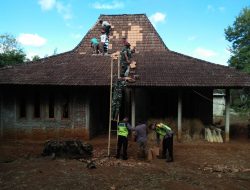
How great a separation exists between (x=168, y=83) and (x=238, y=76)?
3.45 meters

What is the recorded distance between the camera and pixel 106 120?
20.7 metres

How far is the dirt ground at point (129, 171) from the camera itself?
9.67 metres

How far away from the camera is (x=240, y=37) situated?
4391cm

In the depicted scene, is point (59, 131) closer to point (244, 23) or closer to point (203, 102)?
point (203, 102)

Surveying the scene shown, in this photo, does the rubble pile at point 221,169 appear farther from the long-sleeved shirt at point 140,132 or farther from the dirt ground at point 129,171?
the long-sleeved shirt at point 140,132

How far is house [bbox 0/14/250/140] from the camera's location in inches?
665

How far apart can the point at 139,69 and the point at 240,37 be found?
96.3 feet

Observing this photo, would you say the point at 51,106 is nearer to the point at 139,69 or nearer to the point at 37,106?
the point at 37,106

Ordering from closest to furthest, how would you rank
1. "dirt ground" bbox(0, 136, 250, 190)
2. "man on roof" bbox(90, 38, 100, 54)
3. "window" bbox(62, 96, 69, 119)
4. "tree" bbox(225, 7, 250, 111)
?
"dirt ground" bbox(0, 136, 250, 190) < "window" bbox(62, 96, 69, 119) < "man on roof" bbox(90, 38, 100, 54) < "tree" bbox(225, 7, 250, 111)

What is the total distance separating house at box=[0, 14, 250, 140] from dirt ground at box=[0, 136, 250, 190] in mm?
2542

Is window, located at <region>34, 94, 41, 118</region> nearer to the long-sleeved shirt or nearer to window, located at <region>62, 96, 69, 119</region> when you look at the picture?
window, located at <region>62, 96, 69, 119</region>

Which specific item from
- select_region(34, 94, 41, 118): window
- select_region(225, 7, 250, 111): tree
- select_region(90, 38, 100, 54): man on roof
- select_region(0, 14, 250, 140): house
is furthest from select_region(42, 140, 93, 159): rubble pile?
select_region(225, 7, 250, 111): tree

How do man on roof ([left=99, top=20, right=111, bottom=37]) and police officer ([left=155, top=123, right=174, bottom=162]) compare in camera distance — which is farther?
man on roof ([left=99, top=20, right=111, bottom=37])

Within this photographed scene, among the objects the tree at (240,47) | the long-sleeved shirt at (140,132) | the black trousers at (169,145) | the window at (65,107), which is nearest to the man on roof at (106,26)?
the window at (65,107)
